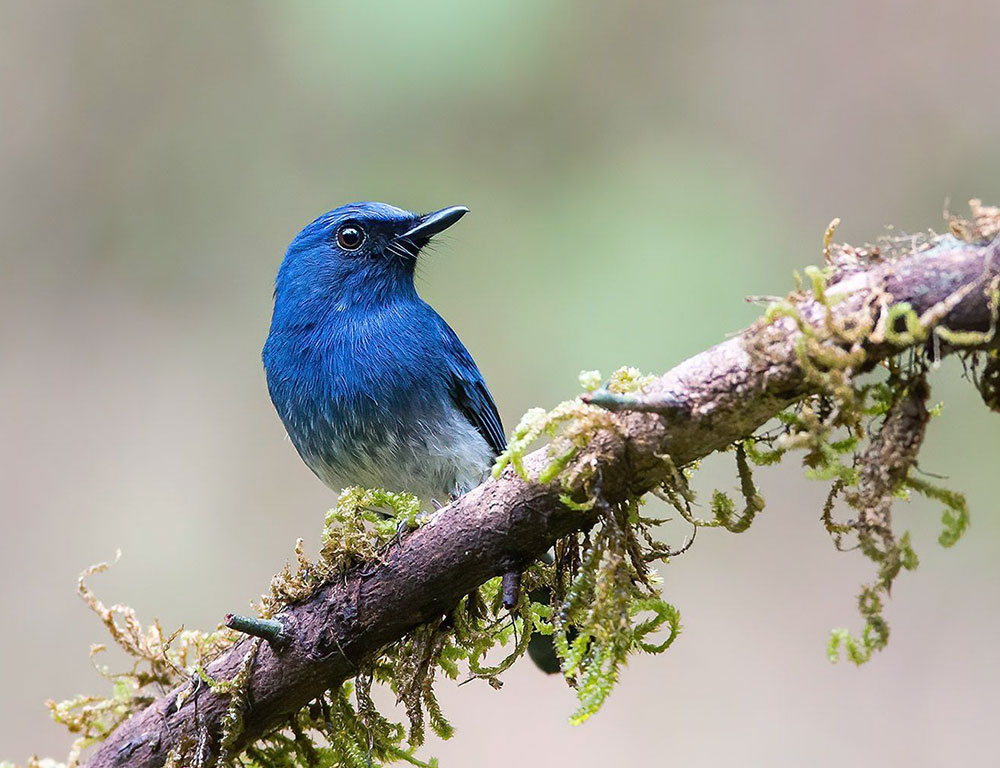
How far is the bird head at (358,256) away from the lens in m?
3.55

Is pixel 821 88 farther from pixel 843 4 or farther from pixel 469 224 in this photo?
pixel 469 224

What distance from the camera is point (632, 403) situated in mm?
1610

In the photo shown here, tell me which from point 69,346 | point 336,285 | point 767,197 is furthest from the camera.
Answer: point 69,346

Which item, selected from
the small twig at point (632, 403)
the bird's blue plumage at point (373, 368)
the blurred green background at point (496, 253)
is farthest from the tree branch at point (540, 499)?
the blurred green background at point (496, 253)

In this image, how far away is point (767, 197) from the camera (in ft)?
17.0

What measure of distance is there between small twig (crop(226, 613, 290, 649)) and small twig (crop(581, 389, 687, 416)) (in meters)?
0.86

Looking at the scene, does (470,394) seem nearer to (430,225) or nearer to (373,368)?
(373,368)

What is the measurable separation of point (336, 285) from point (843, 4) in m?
3.90

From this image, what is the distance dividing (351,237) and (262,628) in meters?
1.86

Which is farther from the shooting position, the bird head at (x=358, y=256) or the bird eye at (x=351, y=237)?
the bird eye at (x=351, y=237)

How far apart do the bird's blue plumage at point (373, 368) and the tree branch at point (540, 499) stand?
95cm

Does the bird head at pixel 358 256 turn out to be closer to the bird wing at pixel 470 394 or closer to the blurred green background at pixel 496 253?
the bird wing at pixel 470 394

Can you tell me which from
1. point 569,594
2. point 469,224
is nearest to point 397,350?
point 569,594

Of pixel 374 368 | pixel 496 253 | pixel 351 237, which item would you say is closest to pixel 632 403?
pixel 374 368
